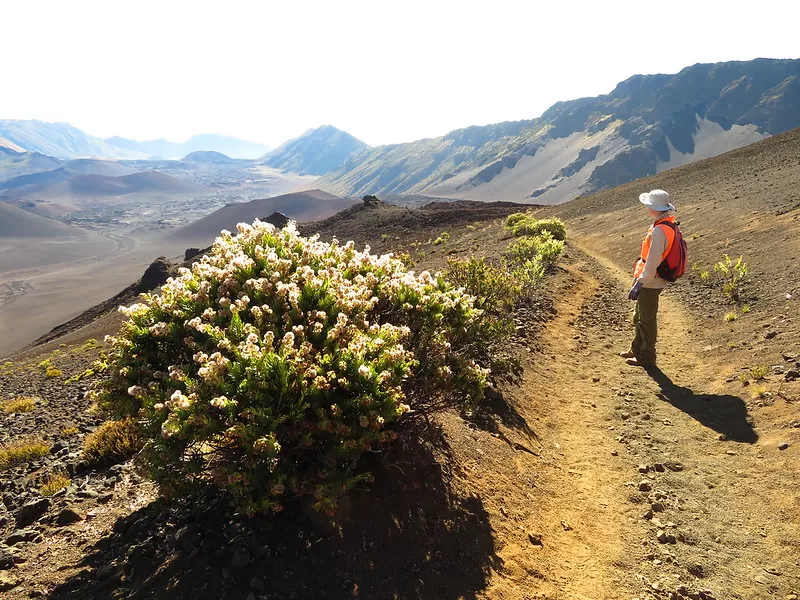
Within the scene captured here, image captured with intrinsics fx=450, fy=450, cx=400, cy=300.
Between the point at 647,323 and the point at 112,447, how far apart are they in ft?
24.0

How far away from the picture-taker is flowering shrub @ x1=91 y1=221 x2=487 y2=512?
2.79 meters

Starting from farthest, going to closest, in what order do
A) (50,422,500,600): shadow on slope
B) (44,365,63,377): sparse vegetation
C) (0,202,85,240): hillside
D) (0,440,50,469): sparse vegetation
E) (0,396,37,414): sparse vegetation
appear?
(0,202,85,240): hillside, (44,365,63,377): sparse vegetation, (0,396,37,414): sparse vegetation, (0,440,50,469): sparse vegetation, (50,422,500,600): shadow on slope

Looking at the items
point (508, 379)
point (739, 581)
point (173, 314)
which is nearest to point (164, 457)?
point (173, 314)

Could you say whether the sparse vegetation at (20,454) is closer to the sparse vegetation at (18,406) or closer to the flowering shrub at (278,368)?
the flowering shrub at (278,368)

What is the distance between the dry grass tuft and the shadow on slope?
4.84 feet

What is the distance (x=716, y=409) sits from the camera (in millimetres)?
5445

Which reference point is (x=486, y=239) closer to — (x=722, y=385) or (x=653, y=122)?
(x=722, y=385)

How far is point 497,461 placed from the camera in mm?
4582

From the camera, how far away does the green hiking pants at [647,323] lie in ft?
22.3

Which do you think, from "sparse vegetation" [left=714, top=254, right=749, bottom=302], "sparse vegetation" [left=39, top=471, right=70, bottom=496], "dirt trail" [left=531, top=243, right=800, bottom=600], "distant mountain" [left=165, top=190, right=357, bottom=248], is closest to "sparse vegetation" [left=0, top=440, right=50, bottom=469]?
"sparse vegetation" [left=39, top=471, right=70, bottom=496]

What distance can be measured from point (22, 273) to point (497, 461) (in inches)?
4914

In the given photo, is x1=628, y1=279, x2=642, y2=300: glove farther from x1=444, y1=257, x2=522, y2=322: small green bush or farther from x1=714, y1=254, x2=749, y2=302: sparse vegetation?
x1=714, y1=254, x2=749, y2=302: sparse vegetation

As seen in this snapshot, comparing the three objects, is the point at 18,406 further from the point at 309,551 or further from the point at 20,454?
the point at 309,551

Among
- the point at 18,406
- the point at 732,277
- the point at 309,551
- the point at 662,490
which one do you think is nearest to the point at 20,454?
the point at 18,406
